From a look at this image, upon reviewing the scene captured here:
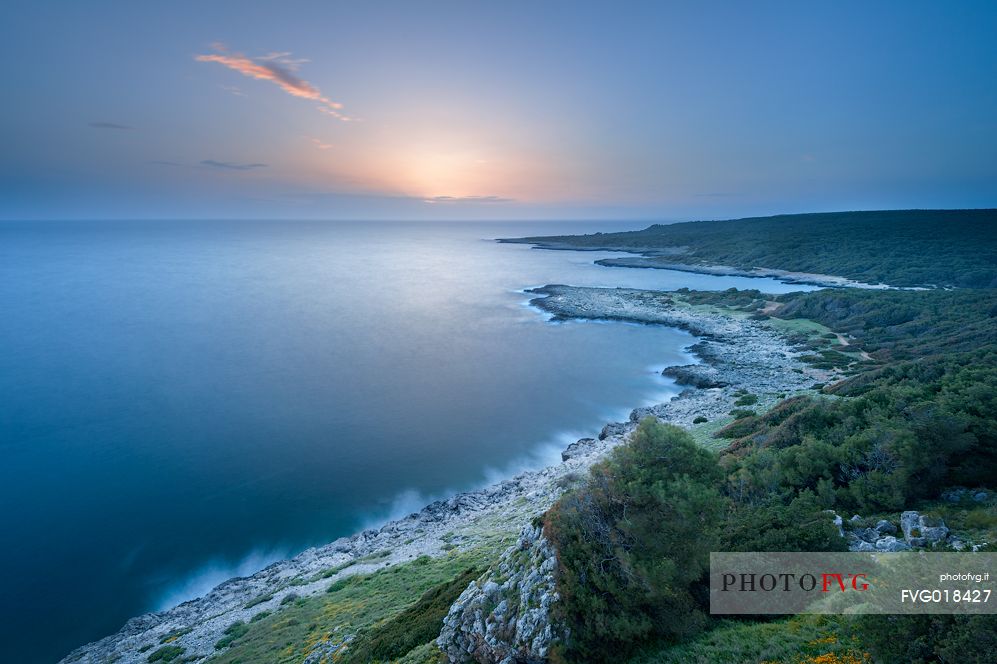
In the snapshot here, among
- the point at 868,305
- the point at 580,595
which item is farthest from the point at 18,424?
the point at 868,305

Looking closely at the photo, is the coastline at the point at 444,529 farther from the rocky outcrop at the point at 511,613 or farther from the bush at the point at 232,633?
the rocky outcrop at the point at 511,613

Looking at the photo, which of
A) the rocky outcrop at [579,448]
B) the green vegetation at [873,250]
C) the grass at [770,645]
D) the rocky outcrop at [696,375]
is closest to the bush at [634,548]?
the grass at [770,645]

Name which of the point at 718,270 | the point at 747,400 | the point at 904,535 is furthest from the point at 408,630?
the point at 718,270

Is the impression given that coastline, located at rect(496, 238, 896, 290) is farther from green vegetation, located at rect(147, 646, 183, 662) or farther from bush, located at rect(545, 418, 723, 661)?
green vegetation, located at rect(147, 646, 183, 662)

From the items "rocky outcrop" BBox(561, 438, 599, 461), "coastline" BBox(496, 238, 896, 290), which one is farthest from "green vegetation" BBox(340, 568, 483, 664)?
"coastline" BBox(496, 238, 896, 290)

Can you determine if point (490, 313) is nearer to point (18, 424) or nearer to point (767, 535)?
point (18, 424)

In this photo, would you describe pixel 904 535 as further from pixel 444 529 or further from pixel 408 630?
pixel 444 529
